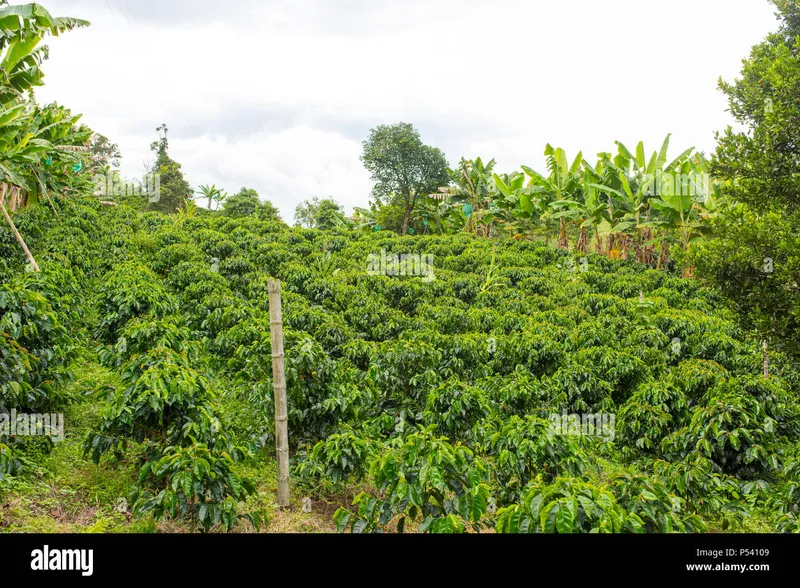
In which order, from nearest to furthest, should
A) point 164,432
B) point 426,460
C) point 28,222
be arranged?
point 426,460
point 164,432
point 28,222

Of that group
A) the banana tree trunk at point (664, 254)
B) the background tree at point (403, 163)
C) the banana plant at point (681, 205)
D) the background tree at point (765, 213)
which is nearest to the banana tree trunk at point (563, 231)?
the banana tree trunk at point (664, 254)

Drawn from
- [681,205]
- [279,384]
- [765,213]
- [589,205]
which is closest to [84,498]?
[279,384]

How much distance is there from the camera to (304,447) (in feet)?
22.3

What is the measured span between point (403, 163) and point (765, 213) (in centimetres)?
2683

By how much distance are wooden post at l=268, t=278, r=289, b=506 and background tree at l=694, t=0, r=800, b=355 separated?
15.6ft

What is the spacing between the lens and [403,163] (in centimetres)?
3209

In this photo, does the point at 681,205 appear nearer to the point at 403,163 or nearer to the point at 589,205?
the point at 589,205

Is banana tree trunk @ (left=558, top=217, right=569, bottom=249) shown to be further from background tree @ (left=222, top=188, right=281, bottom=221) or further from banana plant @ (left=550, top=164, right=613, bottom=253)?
background tree @ (left=222, top=188, right=281, bottom=221)

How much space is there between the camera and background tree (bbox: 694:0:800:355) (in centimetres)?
606

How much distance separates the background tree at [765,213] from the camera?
606 centimetres
